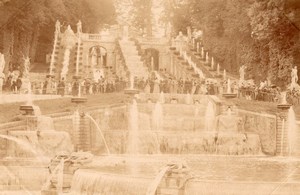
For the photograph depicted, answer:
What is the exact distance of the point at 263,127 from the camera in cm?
3800

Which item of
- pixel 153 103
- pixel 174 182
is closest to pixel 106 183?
pixel 174 182

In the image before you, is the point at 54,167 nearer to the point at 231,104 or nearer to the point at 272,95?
the point at 231,104

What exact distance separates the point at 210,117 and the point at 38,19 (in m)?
25.2

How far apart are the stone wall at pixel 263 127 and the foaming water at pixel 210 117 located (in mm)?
1660

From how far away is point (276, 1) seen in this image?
167ft

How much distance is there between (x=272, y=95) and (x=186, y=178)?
3066 centimetres

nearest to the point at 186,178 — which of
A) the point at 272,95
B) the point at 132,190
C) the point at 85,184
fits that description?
the point at 132,190

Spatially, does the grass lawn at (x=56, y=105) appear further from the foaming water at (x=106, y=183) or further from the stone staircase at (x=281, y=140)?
the foaming water at (x=106, y=183)

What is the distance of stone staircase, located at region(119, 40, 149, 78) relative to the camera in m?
56.7

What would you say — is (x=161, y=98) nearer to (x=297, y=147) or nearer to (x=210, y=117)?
(x=210, y=117)

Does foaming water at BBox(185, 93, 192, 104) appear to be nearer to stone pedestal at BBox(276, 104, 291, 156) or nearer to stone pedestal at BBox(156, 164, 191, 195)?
stone pedestal at BBox(276, 104, 291, 156)

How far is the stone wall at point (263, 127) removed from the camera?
35.8 m

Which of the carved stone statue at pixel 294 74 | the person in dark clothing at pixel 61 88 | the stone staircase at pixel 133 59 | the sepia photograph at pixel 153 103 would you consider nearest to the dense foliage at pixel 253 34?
the sepia photograph at pixel 153 103

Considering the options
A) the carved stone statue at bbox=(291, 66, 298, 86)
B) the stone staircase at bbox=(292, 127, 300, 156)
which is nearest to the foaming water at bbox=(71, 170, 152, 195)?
the stone staircase at bbox=(292, 127, 300, 156)
